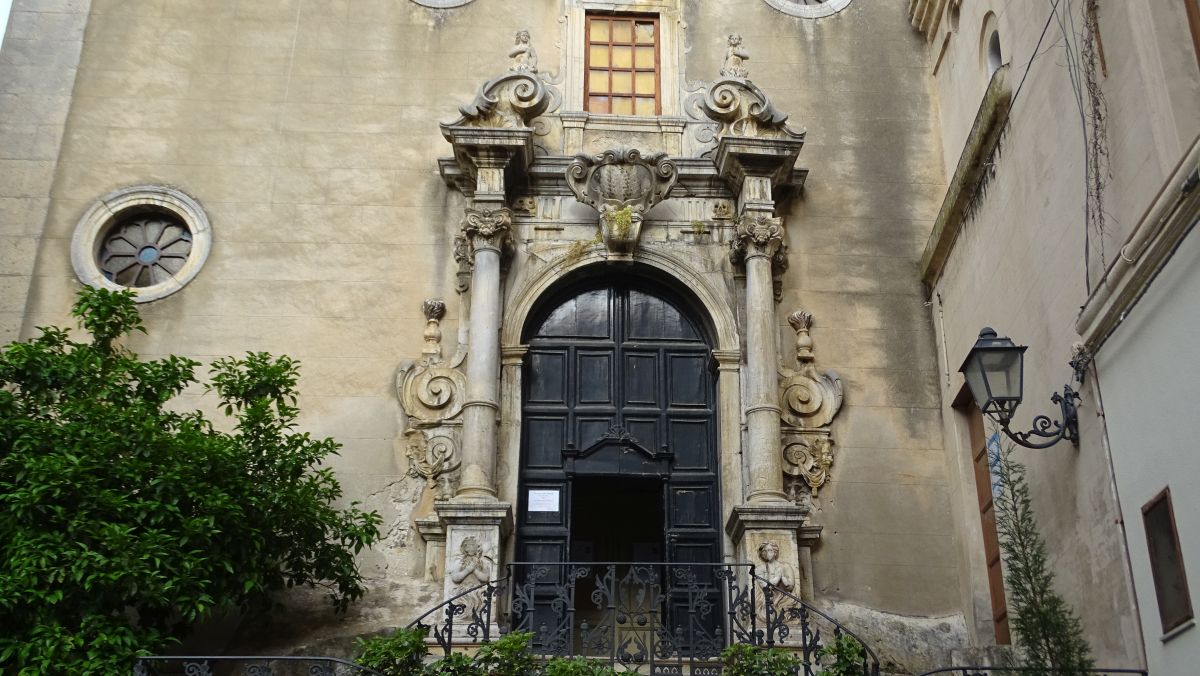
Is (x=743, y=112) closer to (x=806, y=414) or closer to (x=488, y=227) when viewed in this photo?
(x=488, y=227)

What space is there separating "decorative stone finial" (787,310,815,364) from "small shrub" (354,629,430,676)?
5.16 metres

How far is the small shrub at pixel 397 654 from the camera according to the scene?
9438 millimetres

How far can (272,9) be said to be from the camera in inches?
566

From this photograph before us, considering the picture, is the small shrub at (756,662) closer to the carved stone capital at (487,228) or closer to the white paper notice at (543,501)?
the white paper notice at (543,501)

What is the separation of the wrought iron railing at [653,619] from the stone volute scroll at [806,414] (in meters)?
1.20

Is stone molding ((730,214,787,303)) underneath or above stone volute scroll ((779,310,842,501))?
above

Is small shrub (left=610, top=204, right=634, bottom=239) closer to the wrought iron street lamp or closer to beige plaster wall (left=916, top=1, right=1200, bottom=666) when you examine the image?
beige plaster wall (left=916, top=1, right=1200, bottom=666)

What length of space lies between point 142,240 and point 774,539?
7.07m

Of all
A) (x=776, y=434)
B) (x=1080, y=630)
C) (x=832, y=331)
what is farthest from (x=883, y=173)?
(x=1080, y=630)

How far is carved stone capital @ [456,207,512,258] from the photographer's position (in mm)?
12758

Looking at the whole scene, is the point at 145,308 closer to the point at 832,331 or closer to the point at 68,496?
the point at 68,496

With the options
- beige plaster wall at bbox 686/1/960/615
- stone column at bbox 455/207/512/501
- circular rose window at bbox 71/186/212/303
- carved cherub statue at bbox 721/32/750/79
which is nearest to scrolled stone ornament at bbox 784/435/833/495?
beige plaster wall at bbox 686/1/960/615

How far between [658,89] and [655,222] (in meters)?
1.76

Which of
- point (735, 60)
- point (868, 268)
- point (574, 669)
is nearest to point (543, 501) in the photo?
point (574, 669)
